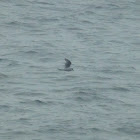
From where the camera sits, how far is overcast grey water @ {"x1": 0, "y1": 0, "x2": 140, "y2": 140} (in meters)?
28.5

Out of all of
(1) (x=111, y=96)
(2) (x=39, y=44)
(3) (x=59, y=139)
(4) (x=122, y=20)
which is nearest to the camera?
(3) (x=59, y=139)

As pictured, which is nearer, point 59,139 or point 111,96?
point 59,139

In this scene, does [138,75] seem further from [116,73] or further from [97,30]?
[97,30]

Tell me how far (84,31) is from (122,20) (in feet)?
12.3

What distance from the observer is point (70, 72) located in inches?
1406

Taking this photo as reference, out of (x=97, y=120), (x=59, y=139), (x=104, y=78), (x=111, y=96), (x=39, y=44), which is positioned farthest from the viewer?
(x=39, y=44)

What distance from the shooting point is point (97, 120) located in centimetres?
2917

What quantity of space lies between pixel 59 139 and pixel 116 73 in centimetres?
939

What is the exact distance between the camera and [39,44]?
135ft

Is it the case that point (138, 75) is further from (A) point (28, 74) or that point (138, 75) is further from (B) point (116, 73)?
(A) point (28, 74)

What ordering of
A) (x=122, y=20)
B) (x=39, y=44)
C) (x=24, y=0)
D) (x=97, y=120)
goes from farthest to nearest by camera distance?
(x=24, y=0) < (x=122, y=20) < (x=39, y=44) < (x=97, y=120)

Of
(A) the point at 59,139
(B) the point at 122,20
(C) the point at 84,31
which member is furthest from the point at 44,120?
(B) the point at 122,20

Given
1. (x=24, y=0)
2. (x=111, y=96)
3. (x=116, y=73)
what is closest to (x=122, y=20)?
(x=24, y=0)

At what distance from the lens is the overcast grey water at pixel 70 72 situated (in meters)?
28.5
